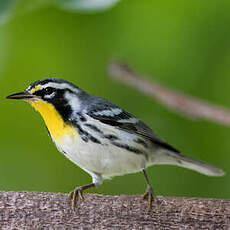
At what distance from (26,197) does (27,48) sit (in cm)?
266

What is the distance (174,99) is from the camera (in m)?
4.82

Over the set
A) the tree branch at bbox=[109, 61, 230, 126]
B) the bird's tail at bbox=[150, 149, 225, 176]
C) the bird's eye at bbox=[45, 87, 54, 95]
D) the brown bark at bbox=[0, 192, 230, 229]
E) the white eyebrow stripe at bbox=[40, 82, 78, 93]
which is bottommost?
the brown bark at bbox=[0, 192, 230, 229]

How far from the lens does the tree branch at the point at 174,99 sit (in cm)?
455

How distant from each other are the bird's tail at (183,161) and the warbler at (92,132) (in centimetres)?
1

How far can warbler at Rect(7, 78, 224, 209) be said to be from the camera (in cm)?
405

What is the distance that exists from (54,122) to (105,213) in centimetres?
102

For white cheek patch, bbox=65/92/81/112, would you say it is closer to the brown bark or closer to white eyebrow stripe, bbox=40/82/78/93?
white eyebrow stripe, bbox=40/82/78/93

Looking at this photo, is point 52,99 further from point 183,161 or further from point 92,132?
point 183,161

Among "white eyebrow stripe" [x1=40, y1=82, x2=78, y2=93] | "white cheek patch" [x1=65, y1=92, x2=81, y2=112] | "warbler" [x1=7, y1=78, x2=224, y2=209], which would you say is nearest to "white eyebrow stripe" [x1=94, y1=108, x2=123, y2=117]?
"warbler" [x1=7, y1=78, x2=224, y2=209]

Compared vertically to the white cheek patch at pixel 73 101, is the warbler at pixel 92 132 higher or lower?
lower

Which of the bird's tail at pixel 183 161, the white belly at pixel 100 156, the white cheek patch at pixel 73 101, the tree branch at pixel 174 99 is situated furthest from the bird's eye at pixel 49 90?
the bird's tail at pixel 183 161

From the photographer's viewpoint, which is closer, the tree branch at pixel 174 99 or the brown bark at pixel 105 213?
the brown bark at pixel 105 213

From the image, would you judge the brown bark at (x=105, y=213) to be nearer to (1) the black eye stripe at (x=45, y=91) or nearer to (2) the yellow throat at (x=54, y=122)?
(2) the yellow throat at (x=54, y=122)

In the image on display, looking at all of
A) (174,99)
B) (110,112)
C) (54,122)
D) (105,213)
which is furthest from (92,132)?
(174,99)
